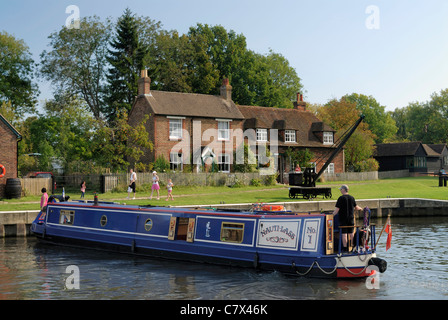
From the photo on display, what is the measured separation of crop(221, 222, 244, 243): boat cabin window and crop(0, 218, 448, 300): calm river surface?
101cm

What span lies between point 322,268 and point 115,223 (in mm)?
9384

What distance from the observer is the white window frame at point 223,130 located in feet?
155

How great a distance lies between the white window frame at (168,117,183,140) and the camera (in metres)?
44.8

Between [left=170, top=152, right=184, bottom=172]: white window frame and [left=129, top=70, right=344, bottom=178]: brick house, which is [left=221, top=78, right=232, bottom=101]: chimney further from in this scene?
[left=170, top=152, right=184, bottom=172]: white window frame

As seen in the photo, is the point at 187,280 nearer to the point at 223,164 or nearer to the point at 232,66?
the point at 223,164

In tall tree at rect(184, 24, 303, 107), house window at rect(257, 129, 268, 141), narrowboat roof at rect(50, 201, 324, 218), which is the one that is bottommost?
narrowboat roof at rect(50, 201, 324, 218)

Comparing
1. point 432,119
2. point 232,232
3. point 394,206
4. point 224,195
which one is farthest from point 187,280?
point 432,119

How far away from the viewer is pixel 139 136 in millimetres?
→ 40531

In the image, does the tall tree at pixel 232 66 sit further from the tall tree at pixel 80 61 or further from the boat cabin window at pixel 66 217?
the boat cabin window at pixel 66 217

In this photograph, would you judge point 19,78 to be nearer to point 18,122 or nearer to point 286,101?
point 18,122

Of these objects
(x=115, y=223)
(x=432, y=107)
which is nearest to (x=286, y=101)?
(x=432, y=107)

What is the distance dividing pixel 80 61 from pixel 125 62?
6970 mm

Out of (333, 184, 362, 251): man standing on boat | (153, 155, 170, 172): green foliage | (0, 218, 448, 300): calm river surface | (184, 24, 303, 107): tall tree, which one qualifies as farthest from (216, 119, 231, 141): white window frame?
(333, 184, 362, 251): man standing on boat
